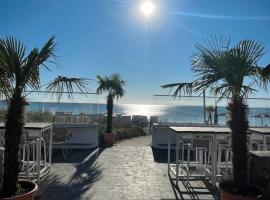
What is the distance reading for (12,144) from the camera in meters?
4.02

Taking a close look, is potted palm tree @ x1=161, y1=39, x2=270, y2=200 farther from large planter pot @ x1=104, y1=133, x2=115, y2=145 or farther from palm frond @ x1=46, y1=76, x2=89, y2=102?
large planter pot @ x1=104, y1=133, x2=115, y2=145

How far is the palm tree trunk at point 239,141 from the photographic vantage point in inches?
165

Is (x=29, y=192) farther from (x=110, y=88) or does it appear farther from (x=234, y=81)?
(x=110, y=88)

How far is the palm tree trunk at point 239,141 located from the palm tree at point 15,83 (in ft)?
8.18

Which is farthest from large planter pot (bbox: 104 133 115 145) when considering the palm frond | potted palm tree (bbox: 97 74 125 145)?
the palm frond

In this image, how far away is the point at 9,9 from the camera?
8.27 m

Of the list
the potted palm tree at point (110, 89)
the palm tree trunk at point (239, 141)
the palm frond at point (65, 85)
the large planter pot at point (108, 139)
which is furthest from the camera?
the potted palm tree at point (110, 89)

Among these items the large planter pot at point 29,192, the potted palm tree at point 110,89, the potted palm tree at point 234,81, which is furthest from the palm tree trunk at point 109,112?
the potted palm tree at point 234,81

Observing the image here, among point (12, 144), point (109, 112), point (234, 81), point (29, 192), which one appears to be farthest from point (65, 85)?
point (109, 112)

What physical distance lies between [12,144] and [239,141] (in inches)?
110

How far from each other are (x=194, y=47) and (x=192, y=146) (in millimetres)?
2246

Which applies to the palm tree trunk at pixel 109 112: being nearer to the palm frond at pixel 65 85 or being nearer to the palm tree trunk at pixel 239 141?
the palm frond at pixel 65 85

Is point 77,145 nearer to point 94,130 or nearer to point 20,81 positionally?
point 94,130

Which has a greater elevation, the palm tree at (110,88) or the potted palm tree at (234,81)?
the palm tree at (110,88)
